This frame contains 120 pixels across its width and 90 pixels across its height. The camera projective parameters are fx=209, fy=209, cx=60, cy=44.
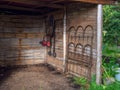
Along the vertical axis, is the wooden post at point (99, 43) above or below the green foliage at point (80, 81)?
above

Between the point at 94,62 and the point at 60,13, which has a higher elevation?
the point at 60,13

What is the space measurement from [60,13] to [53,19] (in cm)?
66

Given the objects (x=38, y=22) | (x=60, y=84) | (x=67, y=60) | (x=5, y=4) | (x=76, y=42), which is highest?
(x=5, y=4)

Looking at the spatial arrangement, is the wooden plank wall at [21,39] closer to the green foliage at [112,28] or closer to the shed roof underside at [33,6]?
the shed roof underside at [33,6]

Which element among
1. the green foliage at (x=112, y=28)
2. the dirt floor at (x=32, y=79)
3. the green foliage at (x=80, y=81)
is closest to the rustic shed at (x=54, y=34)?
the green foliage at (x=80, y=81)

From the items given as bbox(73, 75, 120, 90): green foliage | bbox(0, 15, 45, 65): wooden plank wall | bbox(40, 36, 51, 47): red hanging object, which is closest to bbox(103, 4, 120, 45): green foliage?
bbox(40, 36, 51, 47): red hanging object

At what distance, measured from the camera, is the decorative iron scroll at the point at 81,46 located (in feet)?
18.8

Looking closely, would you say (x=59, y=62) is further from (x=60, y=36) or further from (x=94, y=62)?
(x=94, y=62)

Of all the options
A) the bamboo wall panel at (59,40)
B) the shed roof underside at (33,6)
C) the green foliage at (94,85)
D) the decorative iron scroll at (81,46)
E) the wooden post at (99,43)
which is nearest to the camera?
the green foliage at (94,85)

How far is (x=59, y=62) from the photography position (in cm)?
753

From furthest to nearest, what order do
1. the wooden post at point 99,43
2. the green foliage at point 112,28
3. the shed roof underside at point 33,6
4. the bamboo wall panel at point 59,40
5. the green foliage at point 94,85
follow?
the green foliage at point 112,28, the bamboo wall panel at point 59,40, the shed roof underside at point 33,6, the wooden post at point 99,43, the green foliage at point 94,85

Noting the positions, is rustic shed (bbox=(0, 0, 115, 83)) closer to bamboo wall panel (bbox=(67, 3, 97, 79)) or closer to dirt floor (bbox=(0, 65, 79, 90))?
bamboo wall panel (bbox=(67, 3, 97, 79))

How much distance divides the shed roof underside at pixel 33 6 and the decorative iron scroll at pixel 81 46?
0.85 metres

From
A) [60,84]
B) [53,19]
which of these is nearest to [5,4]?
[53,19]
